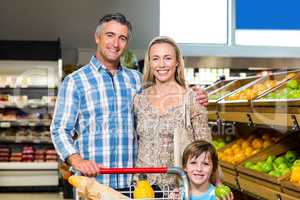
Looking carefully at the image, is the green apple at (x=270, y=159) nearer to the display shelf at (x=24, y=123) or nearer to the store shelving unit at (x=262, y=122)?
the store shelving unit at (x=262, y=122)

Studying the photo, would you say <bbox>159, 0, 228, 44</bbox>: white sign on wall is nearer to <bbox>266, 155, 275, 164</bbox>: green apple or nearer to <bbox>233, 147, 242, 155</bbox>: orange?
<bbox>233, 147, 242, 155</bbox>: orange

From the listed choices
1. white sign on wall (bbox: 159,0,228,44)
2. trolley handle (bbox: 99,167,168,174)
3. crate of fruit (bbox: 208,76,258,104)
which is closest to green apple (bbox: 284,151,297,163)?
crate of fruit (bbox: 208,76,258,104)

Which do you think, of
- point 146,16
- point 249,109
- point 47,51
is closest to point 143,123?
point 249,109

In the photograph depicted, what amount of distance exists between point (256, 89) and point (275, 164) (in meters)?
1.16

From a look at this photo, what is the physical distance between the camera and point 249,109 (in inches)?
205

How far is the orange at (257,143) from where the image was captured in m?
5.66

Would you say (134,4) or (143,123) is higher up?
(134,4)

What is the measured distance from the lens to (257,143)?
5715 millimetres

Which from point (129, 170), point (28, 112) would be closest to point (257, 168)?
point (129, 170)

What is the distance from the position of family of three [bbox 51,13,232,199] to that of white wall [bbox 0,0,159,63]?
7460mm

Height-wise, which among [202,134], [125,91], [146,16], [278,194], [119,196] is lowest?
[278,194]

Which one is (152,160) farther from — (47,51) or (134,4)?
(134,4)

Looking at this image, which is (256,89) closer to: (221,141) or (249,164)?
(249,164)

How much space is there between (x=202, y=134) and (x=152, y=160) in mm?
267
